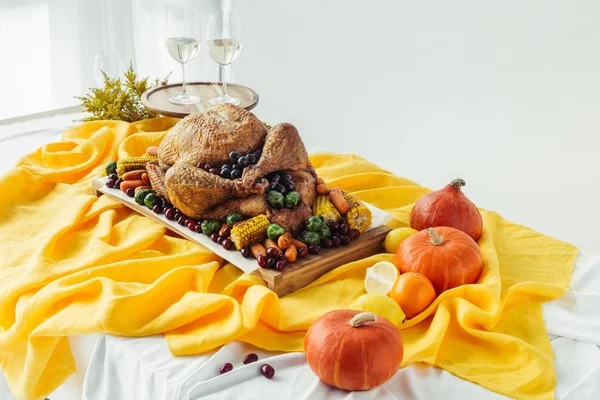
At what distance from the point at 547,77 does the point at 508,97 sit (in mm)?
290

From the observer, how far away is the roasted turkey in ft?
6.79

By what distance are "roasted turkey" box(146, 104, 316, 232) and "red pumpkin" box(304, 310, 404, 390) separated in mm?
611

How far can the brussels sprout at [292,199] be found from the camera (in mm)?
2066

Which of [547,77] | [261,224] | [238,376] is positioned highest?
[547,77]

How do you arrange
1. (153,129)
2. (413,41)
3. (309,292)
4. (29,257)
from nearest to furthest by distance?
1. (309,292)
2. (29,257)
3. (153,129)
4. (413,41)

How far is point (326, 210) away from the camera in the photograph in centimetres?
212

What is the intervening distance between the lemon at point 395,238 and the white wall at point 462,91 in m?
2.15

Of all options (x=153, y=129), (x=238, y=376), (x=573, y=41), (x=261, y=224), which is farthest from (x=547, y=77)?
(x=238, y=376)

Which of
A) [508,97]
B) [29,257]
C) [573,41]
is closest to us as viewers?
[29,257]

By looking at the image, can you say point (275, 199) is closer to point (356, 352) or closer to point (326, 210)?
point (326, 210)

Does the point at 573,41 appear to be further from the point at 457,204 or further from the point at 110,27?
the point at 110,27

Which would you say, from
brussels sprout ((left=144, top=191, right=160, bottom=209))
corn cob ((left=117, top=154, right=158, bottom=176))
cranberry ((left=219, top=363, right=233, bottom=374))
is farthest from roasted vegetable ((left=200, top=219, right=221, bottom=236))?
cranberry ((left=219, top=363, right=233, bottom=374))

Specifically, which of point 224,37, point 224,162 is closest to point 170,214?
point 224,162

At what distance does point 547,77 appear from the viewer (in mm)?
3877
